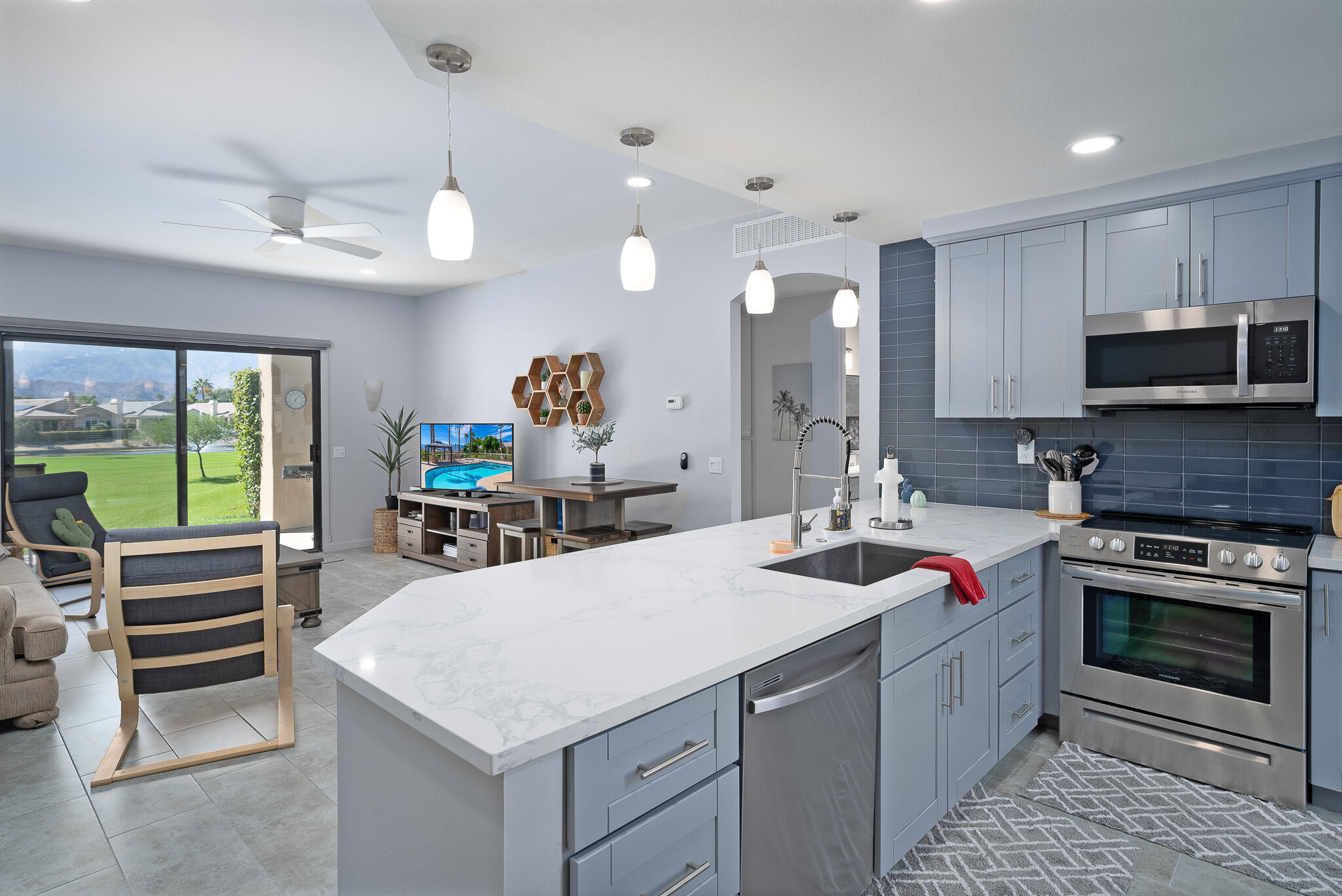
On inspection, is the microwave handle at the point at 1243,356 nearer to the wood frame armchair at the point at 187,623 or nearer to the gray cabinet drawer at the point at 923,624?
the gray cabinet drawer at the point at 923,624

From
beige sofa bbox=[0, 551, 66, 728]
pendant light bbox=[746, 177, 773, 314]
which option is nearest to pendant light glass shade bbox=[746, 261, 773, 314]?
pendant light bbox=[746, 177, 773, 314]

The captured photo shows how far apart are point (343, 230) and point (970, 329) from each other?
3594mm

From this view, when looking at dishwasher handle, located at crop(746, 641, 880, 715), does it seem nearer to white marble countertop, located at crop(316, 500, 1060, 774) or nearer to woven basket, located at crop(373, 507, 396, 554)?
white marble countertop, located at crop(316, 500, 1060, 774)

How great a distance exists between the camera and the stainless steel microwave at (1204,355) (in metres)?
2.51

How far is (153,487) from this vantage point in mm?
6055

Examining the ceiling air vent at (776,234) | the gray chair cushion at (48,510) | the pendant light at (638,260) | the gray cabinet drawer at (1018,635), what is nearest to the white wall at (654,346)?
the ceiling air vent at (776,234)

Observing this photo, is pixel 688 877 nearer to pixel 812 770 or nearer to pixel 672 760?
pixel 672 760

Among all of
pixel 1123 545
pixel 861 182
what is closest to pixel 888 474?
pixel 1123 545

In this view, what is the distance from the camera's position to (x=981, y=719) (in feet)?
7.82

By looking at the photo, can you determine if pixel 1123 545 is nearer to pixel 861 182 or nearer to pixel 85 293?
pixel 861 182

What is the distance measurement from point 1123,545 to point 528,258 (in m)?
4.83

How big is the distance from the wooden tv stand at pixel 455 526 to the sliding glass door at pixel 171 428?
1.09m

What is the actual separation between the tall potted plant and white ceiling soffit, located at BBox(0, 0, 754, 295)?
2.12 metres

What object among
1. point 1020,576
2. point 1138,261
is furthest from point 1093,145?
point 1020,576
